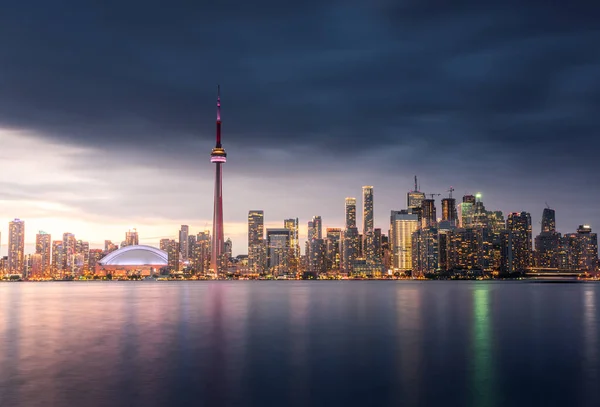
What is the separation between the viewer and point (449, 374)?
39.7m

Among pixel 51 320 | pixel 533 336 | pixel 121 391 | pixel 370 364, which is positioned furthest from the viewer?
pixel 51 320

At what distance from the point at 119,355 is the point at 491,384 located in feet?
93.8

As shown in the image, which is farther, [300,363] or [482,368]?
[300,363]

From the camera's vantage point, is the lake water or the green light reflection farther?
the lake water

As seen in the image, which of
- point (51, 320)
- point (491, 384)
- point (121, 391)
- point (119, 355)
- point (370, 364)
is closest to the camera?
point (121, 391)

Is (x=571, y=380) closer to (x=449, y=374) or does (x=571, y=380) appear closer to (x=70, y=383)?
(x=449, y=374)

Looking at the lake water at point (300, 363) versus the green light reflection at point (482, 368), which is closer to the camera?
the green light reflection at point (482, 368)

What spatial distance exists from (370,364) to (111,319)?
5232 cm

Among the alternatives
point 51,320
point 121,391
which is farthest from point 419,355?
point 51,320

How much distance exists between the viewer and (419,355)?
162ft

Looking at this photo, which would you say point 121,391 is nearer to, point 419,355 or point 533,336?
point 419,355

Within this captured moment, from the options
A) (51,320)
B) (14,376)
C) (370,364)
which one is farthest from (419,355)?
(51,320)

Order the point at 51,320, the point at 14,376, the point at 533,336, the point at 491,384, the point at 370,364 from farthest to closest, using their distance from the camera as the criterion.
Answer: the point at 51,320 < the point at 533,336 < the point at 370,364 < the point at 14,376 < the point at 491,384

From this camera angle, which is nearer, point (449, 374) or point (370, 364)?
point (449, 374)
